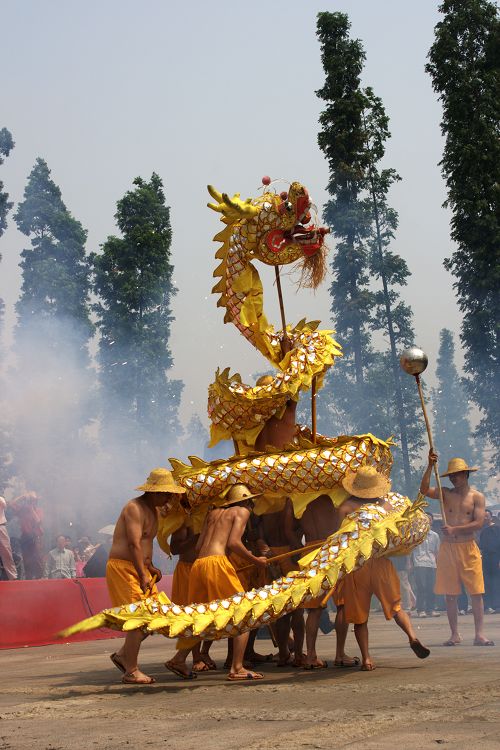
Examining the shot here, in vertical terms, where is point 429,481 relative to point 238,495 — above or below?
above

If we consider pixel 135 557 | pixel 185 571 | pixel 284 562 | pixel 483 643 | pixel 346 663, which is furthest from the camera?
pixel 483 643

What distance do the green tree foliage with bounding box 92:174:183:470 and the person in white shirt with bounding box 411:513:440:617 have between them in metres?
12.2

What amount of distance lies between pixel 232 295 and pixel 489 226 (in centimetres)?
1314

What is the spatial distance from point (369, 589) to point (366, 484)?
0.89 metres

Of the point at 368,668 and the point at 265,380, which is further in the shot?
the point at 265,380

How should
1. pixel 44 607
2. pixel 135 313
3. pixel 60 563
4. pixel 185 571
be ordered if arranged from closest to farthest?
pixel 185 571 → pixel 44 607 → pixel 60 563 → pixel 135 313

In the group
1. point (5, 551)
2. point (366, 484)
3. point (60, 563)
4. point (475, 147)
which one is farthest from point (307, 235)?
point (475, 147)

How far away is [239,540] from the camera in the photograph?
29.5ft

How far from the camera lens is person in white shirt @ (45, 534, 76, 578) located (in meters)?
17.7

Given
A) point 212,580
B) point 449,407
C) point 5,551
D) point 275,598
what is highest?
point 449,407

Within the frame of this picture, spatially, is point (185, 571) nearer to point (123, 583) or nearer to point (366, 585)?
point (123, 583)

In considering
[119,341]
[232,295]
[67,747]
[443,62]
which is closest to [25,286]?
[119,341]

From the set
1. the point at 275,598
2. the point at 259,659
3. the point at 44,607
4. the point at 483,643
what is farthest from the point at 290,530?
the point at 44,607

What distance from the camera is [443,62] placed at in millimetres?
22828
